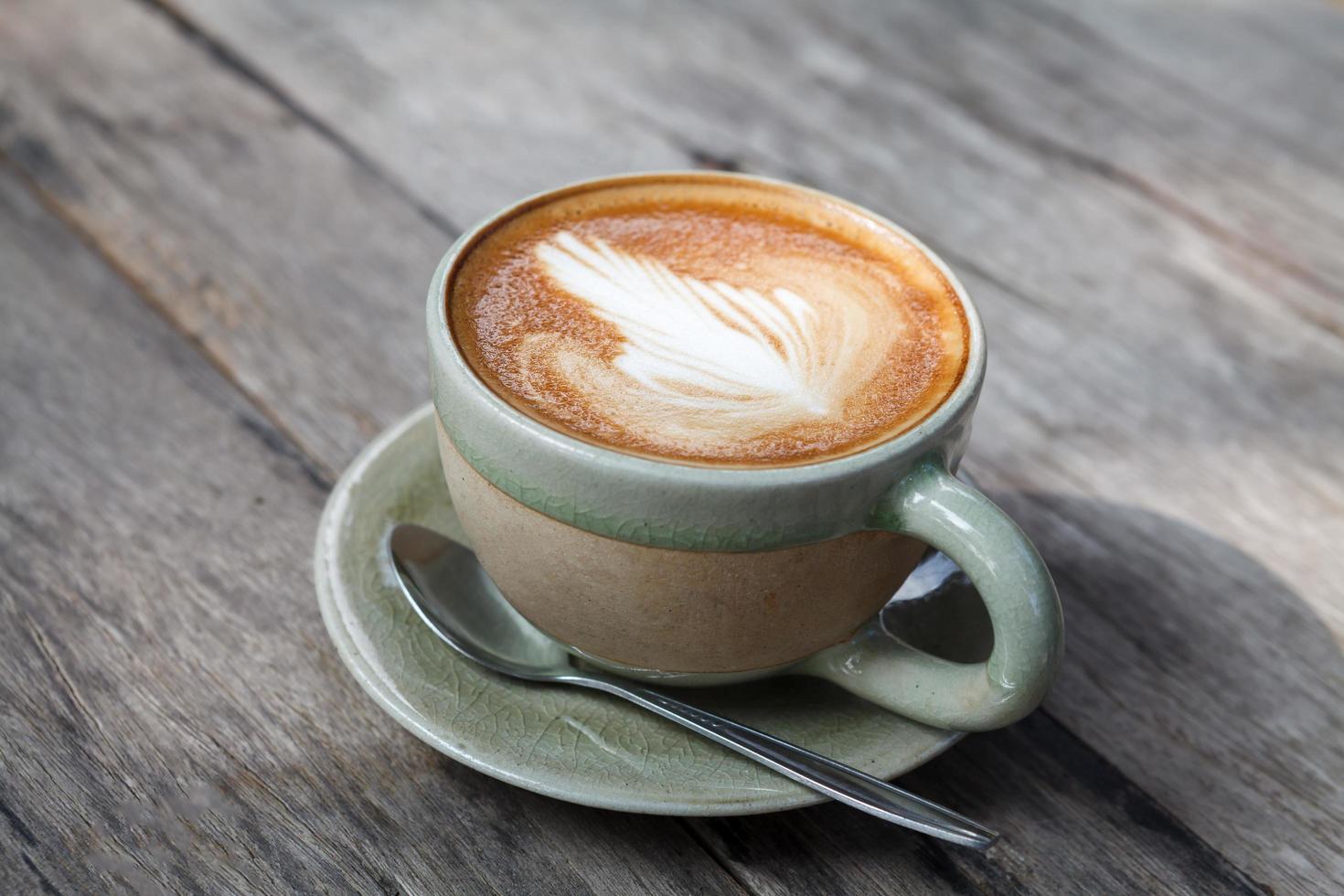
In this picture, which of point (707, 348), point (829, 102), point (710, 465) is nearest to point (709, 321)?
point (707, 348)

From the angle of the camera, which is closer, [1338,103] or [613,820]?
[613,820]

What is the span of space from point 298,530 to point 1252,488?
74 centimetres

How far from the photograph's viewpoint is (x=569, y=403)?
0.66 m

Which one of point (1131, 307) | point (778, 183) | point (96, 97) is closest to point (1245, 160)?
point (1131, 307)

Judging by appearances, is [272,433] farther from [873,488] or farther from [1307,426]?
[1307,426]

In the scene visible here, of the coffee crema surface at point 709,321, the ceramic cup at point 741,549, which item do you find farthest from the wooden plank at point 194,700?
the coffee crema surface at point 709,321

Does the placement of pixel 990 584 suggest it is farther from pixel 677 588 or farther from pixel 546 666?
pixel 546 666

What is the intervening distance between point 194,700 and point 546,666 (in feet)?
0.70

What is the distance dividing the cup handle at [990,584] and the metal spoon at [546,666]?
59 mm

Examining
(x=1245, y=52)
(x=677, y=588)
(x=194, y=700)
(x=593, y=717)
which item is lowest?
(x=194, y=700)

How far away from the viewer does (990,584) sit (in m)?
0.61

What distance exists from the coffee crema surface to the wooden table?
0.71 feet

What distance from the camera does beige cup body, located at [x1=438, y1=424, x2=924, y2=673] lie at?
0.62m

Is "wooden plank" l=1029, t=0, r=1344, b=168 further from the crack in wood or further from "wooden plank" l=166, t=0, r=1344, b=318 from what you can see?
the crack in wood
